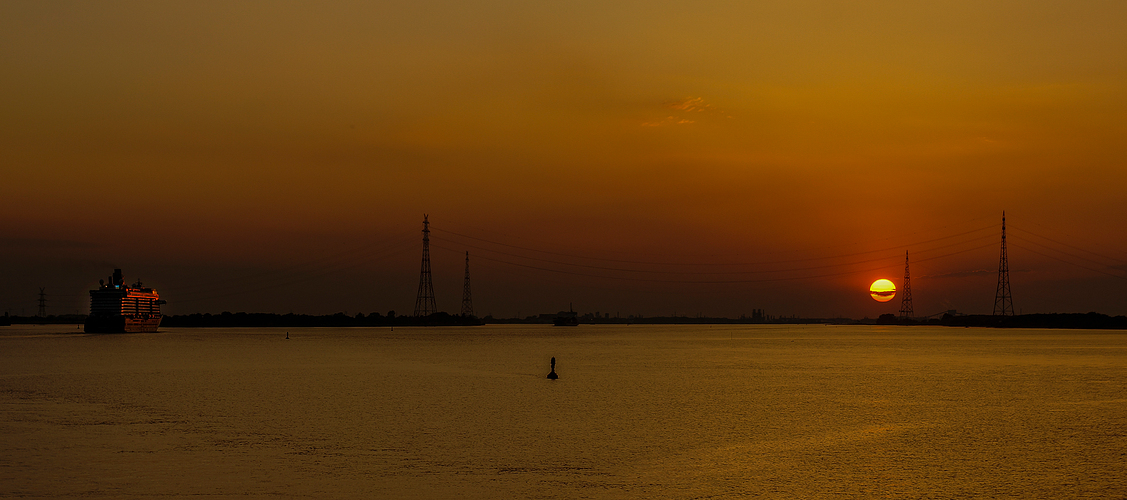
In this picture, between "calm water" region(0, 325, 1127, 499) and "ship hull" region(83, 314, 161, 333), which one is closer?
"calm water" region(0, 325, 1127, 499)

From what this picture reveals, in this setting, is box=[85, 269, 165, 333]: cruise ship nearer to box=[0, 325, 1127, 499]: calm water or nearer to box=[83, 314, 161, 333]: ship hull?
box=[83, 314, 161, 333]: ship hull

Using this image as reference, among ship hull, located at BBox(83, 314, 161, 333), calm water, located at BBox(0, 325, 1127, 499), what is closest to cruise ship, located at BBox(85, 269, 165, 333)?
ship hull, located at BBox(83, 314, 161, 333)

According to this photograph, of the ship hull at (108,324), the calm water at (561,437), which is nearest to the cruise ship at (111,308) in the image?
the ship hull at (108,324)

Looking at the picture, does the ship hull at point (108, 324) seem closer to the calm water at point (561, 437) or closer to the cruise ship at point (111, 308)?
the cruise ship at point (111, 308)

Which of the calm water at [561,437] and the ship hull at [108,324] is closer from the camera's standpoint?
the calm water at [561,437]

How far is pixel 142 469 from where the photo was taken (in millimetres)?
21969

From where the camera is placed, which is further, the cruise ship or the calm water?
the cruise ship

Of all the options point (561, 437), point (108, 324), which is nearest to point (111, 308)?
point (108, 324)

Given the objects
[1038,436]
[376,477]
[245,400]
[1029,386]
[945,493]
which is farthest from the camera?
[1029,386]

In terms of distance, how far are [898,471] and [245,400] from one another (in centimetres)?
2939

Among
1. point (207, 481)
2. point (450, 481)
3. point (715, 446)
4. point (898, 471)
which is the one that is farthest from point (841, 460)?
point (207, 481)

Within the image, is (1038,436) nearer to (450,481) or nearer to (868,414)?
(868,414)

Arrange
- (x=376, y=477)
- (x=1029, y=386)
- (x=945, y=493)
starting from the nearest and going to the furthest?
(x=945, y=493)
(x=376, y=477)
(x=1029, y=386)

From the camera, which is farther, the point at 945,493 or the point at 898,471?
the point at 898,471
